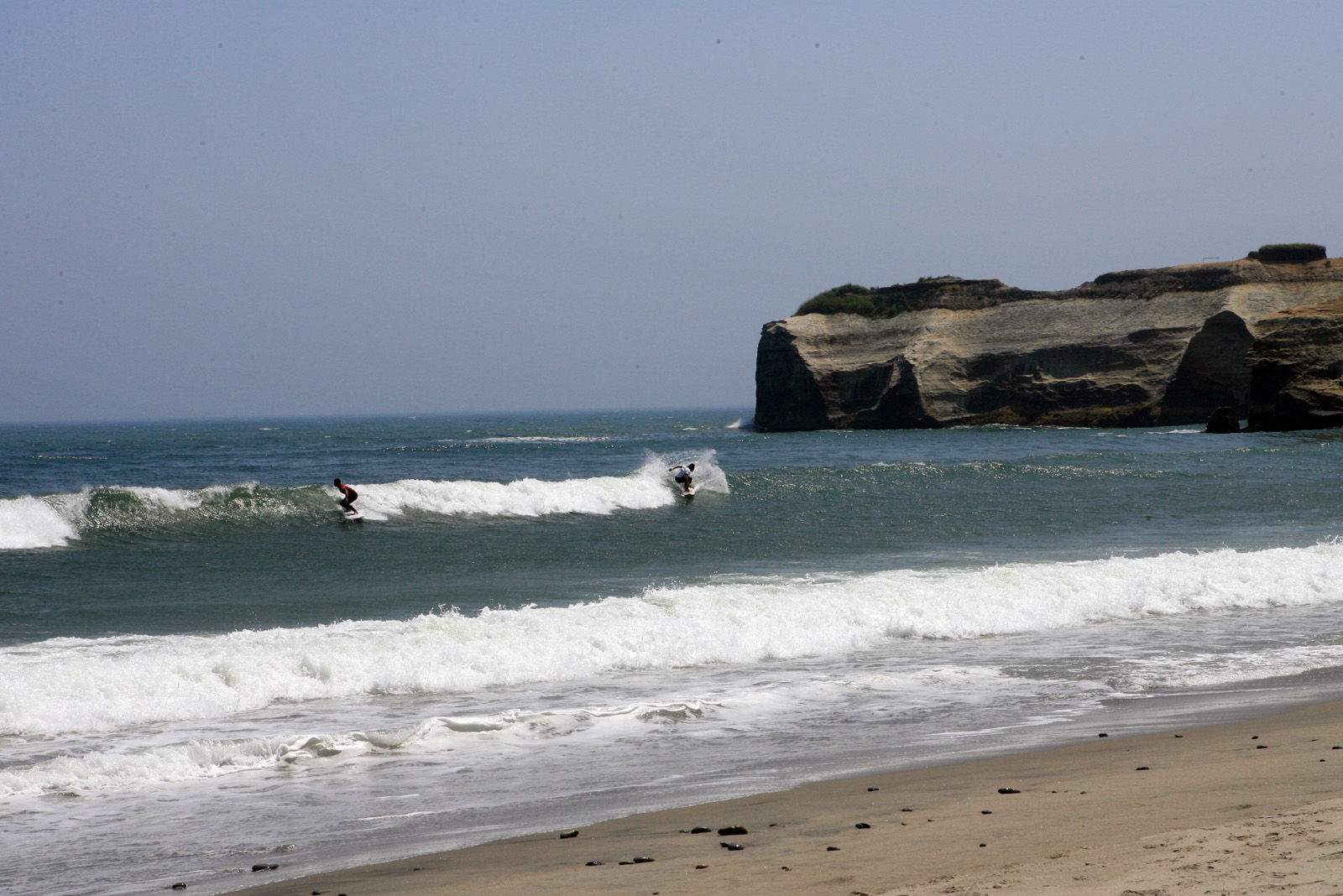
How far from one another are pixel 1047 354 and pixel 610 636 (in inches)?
2563

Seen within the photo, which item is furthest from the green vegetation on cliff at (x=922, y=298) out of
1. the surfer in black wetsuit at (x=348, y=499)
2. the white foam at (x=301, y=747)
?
the white foam at (x=301, y=747)

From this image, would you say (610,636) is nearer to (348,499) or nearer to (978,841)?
(978,841)

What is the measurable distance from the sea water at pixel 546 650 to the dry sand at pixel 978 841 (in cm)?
42

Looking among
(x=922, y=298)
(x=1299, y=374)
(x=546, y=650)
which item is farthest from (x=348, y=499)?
(x=922, y=298)

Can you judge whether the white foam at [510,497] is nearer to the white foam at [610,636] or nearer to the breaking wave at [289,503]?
the breaking wave at [289,503]

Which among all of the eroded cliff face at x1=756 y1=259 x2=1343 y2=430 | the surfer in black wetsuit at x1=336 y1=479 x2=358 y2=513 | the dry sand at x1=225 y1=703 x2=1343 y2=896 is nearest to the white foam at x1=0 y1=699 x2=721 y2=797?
the dry sand at x1=225 y1=703 x2=1343 y2=896

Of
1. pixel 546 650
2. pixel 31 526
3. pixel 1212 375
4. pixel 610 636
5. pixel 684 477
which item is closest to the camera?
pixel 546 650

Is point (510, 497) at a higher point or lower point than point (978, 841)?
higher

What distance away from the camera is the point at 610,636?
10070 millimetres

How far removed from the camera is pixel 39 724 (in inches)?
300

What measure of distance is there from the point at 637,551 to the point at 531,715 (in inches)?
395

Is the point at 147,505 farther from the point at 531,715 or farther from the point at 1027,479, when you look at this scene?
the point at 1027,479

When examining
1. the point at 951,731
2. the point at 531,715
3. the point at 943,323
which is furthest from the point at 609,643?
the point at 943,323

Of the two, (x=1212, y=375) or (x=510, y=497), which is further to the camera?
(x=1212, y=375)
